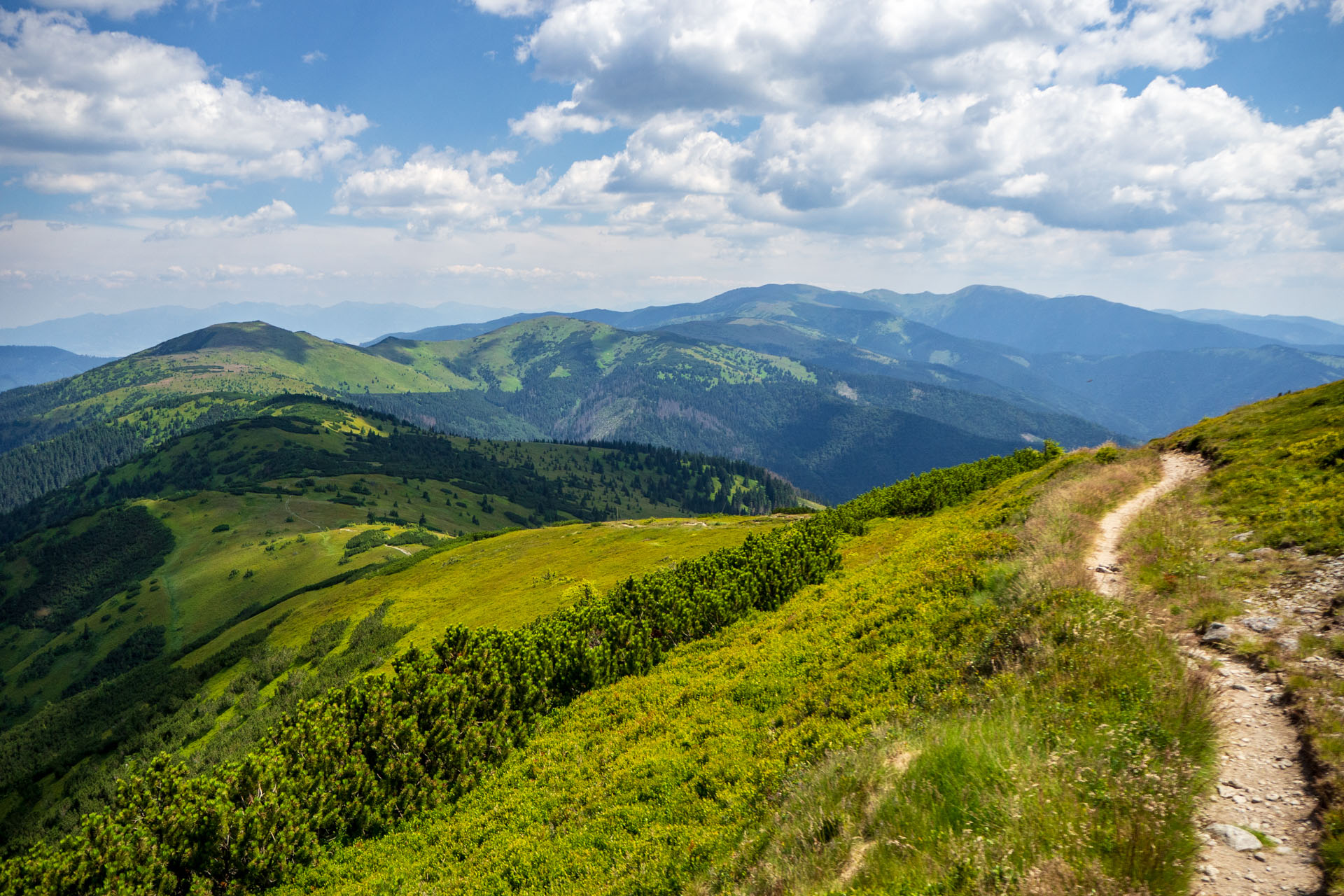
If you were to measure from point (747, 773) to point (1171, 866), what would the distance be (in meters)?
9.50

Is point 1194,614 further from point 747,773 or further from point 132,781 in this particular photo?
point 132,781

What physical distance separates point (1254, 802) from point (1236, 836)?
1141 mm

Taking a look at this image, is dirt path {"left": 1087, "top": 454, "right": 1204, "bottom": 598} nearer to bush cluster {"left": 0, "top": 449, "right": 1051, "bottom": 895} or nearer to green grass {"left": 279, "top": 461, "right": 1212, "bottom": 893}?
green grass {"left": 279, "top": 461, "right": 1212, "bottom": 893}

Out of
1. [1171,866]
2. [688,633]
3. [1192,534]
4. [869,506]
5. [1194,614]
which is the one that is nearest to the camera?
[1171,866]

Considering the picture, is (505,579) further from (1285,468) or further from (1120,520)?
(1285,468)

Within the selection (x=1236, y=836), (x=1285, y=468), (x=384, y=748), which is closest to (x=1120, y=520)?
(x=1285, y=468)

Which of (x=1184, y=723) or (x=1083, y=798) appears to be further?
(x=1184, y=723)

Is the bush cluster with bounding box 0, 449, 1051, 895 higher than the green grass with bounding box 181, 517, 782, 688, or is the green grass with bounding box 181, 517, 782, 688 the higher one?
the bush cluster with bounding box 0, 449, 1051, 895

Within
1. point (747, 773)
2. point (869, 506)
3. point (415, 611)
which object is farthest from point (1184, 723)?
point (415, 611)

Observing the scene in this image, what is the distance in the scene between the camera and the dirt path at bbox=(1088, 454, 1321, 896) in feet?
25.5

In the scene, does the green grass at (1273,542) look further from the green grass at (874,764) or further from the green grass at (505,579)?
the green grass at (505,579)

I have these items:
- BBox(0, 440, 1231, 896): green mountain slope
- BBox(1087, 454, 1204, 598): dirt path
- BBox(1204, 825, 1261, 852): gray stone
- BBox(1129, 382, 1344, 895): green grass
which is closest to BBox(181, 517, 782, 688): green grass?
BBox(0, 440, 1231, 896): green mountain slope

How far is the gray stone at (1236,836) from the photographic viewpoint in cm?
827

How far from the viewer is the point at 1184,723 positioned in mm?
10977
